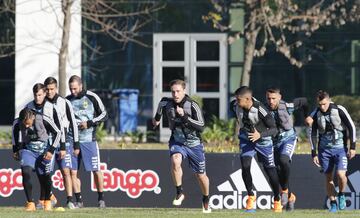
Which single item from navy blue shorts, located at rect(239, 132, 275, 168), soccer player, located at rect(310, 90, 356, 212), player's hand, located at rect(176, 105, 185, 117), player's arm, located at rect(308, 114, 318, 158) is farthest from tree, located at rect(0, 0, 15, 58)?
player's hand, located at rect(176, 105, 185, 117)

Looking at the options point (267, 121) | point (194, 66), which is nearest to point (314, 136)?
point (267, 121)

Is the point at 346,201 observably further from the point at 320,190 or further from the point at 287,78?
the point at 287,78

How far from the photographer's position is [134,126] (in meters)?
32.2

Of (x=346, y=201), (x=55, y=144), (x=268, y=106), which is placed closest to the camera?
(x=55, y=144)

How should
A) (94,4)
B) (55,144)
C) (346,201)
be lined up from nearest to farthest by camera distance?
(55,144)
(346,201)
(94,4)

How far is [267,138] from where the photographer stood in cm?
1759

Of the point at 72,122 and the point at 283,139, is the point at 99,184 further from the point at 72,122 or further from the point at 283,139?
the point at 283,139

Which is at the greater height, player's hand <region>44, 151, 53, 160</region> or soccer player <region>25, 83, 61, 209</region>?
soccer player <region>25, 83, 61, 209</region>

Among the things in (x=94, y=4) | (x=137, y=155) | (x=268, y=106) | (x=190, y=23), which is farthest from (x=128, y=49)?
(x=268, y=106)

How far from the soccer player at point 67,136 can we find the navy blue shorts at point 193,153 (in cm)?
175

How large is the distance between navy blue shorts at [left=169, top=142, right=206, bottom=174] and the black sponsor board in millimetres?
3126

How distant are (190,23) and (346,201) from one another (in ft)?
42.7

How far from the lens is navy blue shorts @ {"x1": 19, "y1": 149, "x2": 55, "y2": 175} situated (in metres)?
17.4

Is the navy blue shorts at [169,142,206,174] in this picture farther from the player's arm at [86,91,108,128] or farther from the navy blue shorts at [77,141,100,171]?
the navy blue shorts at [77,141,100,171]
